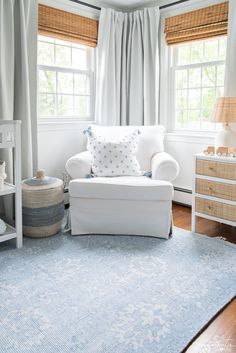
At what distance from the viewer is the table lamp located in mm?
2604

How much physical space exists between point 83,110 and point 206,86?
→ 53.4 inches

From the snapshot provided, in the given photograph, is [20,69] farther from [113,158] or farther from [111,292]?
[111,292]

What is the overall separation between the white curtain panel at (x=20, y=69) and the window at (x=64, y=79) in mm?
332

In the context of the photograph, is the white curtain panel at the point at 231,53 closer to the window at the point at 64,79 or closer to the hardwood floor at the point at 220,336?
the window at the point at 64,79

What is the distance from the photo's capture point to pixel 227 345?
58.3 inches

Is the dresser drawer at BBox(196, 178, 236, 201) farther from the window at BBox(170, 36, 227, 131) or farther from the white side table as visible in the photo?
the white side table

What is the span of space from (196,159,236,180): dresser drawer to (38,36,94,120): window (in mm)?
1571

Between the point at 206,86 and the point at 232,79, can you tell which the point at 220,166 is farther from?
the point at 206,86

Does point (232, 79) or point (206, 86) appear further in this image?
point (206, 86)

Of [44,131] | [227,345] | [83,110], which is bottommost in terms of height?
[227,345]

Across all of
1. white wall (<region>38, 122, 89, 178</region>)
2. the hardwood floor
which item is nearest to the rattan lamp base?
the hardwood floor

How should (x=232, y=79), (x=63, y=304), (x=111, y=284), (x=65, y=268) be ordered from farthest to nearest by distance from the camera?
(x=232, y=79)
(x=65, y=268)
(x=111, y=284)
(x=63, y=304)

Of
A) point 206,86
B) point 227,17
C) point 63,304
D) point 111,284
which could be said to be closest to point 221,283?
point 111,284

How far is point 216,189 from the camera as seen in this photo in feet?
8.60
